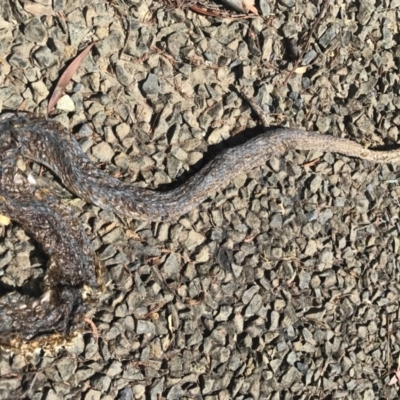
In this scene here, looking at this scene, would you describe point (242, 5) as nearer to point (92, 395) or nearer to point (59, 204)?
point (59, 204)

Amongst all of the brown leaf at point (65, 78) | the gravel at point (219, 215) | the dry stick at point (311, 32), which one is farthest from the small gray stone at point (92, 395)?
the dry stick at point (311, 32)

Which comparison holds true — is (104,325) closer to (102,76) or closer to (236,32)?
(102,76)

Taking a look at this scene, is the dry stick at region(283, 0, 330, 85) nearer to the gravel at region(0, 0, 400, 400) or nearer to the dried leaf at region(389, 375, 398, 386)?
the gravel at region(0, 0, 400, 400)

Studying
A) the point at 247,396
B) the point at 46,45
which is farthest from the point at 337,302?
the point at 46,45

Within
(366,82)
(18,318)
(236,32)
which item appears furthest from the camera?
(366,82)

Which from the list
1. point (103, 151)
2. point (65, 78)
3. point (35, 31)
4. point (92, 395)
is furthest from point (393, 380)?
point (35, 31)
